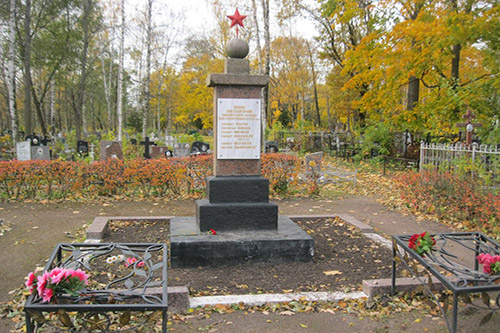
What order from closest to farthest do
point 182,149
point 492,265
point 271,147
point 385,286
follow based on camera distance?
1. point 492,265
2. point 385,286
3. point 182,149
4. point 271,147

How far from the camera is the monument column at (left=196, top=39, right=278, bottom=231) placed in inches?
216

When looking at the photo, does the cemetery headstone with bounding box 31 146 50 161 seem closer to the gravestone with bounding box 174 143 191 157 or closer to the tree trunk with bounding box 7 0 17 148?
the tree trunk with bounding box 7 0 17 148

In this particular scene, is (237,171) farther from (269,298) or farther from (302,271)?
(269,298)

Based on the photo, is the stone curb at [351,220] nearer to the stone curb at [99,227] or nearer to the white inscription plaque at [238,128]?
the white inscription plaque at [238,128]

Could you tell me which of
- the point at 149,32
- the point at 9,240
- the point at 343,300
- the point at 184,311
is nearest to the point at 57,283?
the point at 184,311

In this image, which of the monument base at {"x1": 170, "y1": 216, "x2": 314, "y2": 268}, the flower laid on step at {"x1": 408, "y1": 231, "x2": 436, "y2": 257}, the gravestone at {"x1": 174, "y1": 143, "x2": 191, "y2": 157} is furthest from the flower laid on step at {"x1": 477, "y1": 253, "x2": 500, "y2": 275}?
the gravestone at {"x1": 174, "y1": 143, "x2": 191, "y2": 157}

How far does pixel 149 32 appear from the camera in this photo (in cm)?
1991

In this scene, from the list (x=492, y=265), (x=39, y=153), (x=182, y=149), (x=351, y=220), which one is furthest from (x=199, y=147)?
(x=492, y=265)

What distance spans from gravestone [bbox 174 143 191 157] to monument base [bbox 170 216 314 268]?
34.0 feet

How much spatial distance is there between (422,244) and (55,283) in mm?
3078

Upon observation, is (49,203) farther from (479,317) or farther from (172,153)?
(479,317)

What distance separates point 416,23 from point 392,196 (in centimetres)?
657

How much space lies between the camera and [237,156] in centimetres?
568

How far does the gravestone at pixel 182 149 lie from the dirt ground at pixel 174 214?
628 cm
